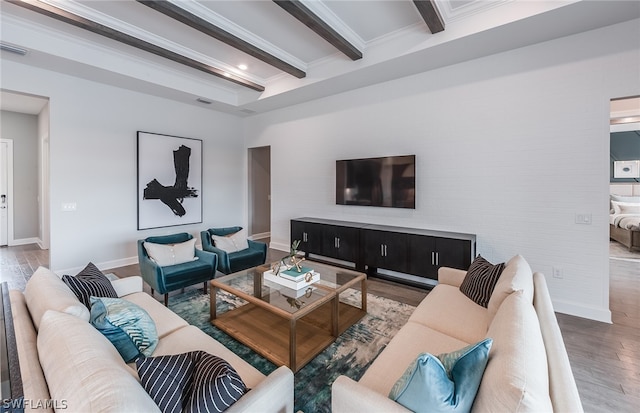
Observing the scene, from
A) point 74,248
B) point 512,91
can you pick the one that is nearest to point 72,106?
point 74,248

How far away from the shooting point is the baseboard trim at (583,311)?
2.98m

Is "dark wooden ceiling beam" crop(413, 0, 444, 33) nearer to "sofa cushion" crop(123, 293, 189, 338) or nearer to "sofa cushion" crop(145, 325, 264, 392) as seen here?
"sofa cushion" crop(145, 325, 264, 392)

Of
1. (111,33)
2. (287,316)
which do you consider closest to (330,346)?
(287,316)

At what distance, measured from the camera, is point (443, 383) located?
3.56ft

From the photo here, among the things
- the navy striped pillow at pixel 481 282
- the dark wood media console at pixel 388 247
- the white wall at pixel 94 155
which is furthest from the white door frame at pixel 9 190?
the navy striped pillow at pixel 481 282

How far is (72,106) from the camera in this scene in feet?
14.3

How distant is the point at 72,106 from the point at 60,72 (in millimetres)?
480

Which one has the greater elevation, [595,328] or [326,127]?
[326,127]

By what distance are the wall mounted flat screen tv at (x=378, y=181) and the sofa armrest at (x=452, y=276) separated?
147 centimetres

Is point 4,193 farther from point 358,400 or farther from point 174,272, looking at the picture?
point 358,400

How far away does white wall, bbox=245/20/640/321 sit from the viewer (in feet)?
9.86

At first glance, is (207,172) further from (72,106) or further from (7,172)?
(7,172)

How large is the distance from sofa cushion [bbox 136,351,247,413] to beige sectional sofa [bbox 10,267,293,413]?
0.19 feet

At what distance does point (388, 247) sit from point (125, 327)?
3233 millimetres
